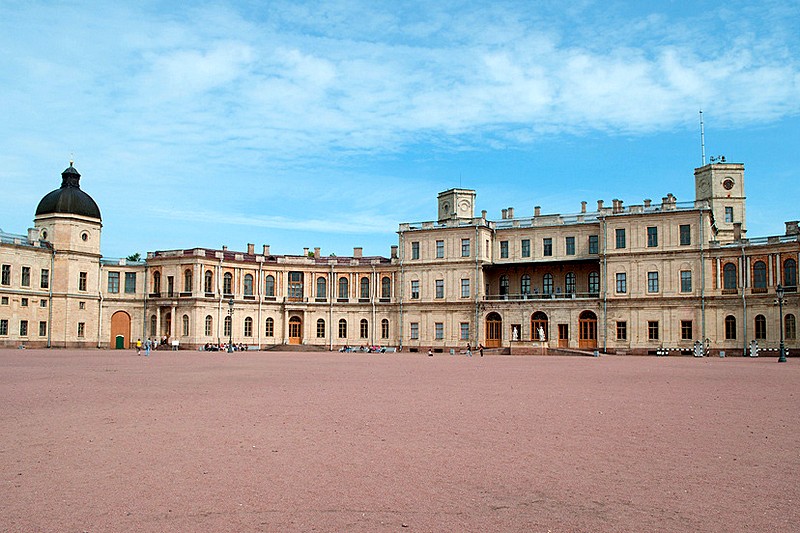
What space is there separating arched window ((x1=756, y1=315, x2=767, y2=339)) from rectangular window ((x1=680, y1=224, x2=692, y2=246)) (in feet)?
26.6

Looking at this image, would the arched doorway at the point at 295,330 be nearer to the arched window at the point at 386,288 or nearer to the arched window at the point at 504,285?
the arched window at the point at 386,288

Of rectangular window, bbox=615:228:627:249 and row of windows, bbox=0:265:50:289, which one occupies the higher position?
rectangular window, bbox=615:228:627:249

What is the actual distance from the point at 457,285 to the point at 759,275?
86.7ft

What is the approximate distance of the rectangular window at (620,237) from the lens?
63.7 m

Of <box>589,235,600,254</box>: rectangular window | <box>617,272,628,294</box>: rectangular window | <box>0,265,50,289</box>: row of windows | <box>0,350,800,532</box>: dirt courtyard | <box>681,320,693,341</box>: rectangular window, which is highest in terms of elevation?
<box>589,235,600,254</box>: rectangular window

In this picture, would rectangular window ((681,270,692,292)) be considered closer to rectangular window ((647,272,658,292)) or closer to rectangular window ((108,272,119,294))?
rectangular window ((647,272,658,292))

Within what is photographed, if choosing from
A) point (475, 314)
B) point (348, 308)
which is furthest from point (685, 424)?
point (348, 308)

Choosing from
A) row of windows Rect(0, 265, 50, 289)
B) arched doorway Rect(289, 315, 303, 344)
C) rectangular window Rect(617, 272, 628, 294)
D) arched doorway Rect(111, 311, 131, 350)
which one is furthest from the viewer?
arched doorway Rect(289, 315, 303, 344)

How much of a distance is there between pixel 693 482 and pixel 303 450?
569 centimetres

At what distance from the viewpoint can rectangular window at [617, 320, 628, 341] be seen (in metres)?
63.4

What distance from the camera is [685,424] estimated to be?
47.5ft

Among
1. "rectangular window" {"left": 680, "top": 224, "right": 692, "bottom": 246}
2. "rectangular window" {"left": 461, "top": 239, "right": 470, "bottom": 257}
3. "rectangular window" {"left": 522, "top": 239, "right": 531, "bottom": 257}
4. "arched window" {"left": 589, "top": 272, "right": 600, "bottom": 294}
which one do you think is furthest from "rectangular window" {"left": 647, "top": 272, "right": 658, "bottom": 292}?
"rectangular window" {"left": 461, "top": 239, "right": 470, "bottom": 257}

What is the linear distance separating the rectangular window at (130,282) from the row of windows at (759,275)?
55428mm

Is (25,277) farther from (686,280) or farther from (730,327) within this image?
(730,327)
